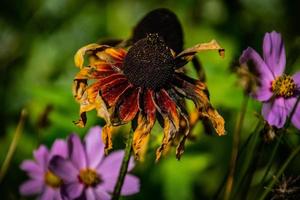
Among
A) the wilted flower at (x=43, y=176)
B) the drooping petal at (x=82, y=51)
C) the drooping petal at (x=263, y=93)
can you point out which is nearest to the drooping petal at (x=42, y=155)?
the wilted flower at (x=43, y=176)

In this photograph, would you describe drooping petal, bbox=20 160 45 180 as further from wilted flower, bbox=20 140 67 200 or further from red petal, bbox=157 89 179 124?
red petal, bbox=157 89 179 124

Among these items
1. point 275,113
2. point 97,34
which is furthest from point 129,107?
point 97,34

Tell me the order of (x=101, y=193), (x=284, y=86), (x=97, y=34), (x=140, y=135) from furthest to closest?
(x=97, y=34) < (x=101, y=193) < (x=284, y=86) < (x=140, y=135)

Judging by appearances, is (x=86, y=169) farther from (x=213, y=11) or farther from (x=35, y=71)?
(x=213, y=11)

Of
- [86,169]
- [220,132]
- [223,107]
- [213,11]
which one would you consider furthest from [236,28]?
[220,132]

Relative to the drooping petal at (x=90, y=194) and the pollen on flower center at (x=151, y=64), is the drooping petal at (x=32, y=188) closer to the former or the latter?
the drooping petal at (x=90, y=194)

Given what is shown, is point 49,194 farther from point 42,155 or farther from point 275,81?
point 275,81

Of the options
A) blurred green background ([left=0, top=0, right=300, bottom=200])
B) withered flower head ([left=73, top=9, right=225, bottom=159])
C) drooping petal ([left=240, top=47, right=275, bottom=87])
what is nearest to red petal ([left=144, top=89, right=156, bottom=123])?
withered flower head ([left=73, top=9, right=225, bottom=159])
